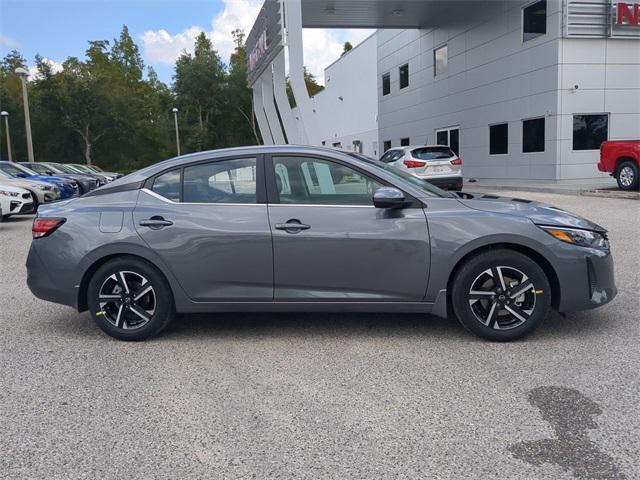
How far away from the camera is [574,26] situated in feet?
66.7

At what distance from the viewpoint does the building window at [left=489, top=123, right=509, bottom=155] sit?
79.4ft

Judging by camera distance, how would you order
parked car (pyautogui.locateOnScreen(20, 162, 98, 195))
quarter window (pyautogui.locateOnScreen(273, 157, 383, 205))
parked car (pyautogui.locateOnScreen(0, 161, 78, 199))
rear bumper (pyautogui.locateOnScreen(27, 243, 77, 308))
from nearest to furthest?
quarter window (pyautogui.locateOnScreen(273, 157, 383, 205)) → rear bumper (pyautogui.locateOnScreen(27, 243, 77, 308)) → parked car (pyautogui.locateOnScreen(0, 161, 78, 199)) → parked car (pyautogui.locateOnScreen(20, 162, 98, 195))

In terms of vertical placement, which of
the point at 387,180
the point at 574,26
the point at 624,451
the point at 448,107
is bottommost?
the point at 624,451

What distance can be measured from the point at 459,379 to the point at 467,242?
3.44 feet

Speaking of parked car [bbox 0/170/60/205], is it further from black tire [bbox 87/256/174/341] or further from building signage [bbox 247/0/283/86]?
black tire [bbox 87/256/174/341]

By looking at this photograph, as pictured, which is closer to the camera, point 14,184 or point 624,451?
point 624,451

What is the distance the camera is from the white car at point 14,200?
44.5ft

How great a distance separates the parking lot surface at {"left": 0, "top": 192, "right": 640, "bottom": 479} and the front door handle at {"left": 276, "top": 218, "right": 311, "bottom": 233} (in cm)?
93

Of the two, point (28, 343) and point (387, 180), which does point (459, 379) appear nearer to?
point (387, 180)

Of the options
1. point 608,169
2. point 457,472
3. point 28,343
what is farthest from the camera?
point 608,169

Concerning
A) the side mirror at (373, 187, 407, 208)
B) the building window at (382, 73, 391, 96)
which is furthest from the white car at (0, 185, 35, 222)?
the building window at (382, 73, 391, 96)

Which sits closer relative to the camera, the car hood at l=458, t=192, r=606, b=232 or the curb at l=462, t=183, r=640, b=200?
the car hood at l=458, t=192, r=606, b=232

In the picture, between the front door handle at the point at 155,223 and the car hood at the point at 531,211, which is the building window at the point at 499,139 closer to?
the car hood at the point at 531,211

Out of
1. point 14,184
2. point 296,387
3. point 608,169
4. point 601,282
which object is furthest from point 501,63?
point 296,387
